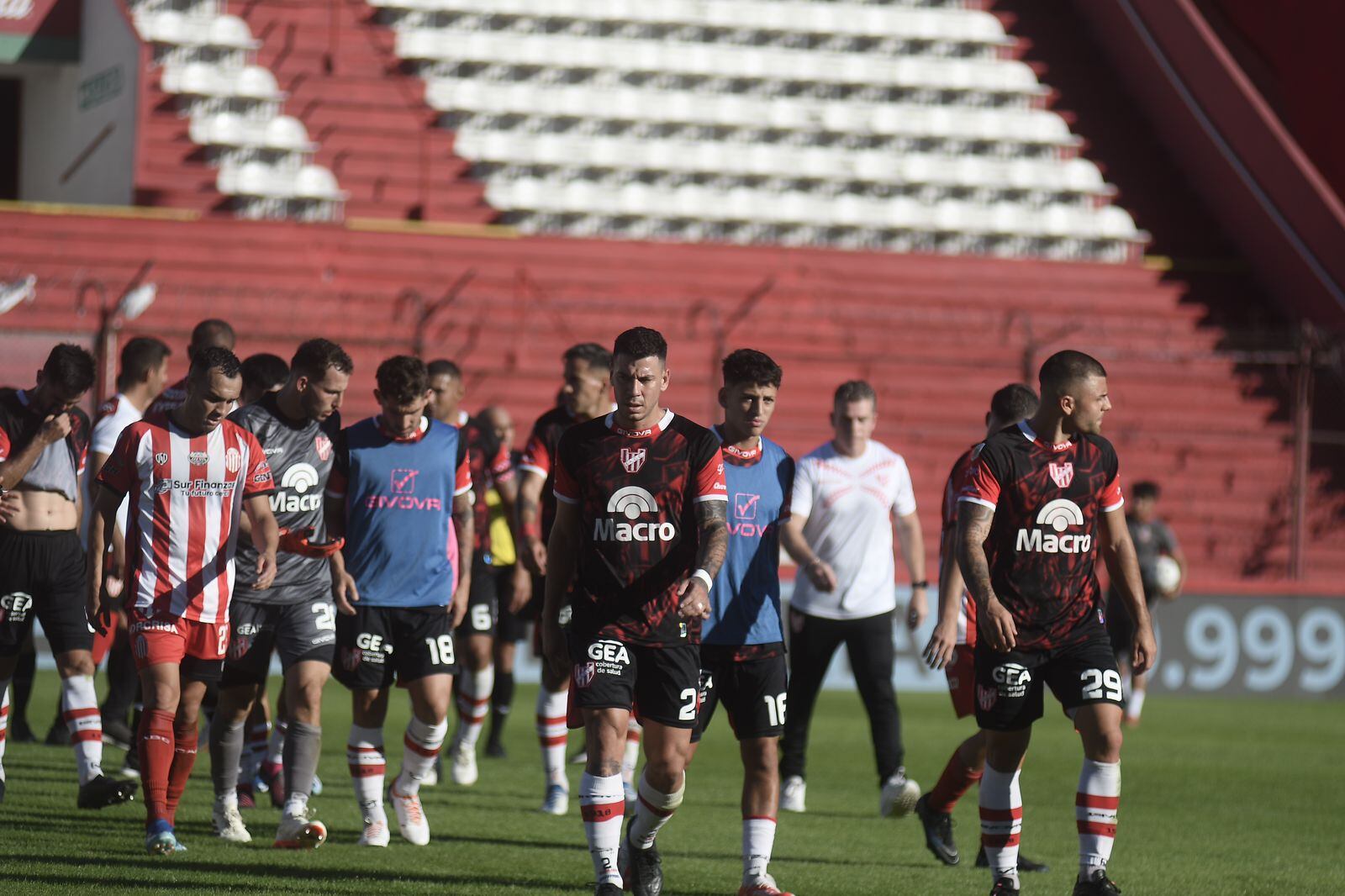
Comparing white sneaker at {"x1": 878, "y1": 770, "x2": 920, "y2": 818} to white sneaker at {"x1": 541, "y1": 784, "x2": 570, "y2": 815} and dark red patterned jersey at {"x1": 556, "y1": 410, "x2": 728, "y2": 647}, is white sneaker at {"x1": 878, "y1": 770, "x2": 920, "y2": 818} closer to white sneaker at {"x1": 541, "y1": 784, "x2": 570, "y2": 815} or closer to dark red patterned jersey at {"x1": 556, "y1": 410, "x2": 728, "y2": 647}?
white sneaker at {"x1": 541, "y1": 784, "x2": 570, "y2": 815}

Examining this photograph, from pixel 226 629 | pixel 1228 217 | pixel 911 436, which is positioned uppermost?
pixel 1228 217

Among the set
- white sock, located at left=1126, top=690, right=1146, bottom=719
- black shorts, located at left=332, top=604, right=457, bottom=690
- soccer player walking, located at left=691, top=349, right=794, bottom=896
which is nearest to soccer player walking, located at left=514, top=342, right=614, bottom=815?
black shorts, located at left=332, top=604, right=457, bottom=690

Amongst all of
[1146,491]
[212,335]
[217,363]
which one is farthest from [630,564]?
[1146,491]

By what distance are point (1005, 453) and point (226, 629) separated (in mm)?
3299

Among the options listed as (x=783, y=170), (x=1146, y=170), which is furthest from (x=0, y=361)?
(x=1146, y=170)

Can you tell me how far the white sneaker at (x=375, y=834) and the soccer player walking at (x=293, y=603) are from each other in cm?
25

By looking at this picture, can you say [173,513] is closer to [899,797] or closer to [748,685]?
[748,685]

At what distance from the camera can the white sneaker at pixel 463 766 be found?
10516 mm

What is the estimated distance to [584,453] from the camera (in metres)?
6.46

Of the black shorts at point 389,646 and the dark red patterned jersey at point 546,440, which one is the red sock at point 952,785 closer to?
the black shorts at point 389,646

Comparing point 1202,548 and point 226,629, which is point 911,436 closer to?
point 1202,548

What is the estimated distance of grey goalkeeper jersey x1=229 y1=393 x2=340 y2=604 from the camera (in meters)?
8.05

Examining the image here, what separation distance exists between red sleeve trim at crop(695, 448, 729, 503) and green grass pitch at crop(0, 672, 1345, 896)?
174 cm

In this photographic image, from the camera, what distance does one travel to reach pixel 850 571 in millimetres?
10016
